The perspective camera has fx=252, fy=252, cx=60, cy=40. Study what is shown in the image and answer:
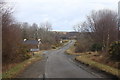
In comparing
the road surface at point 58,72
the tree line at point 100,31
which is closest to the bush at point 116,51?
the road surface at point 58,72

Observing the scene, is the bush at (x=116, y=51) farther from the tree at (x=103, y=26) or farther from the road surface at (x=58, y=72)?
the tree at (x=103, y=26)

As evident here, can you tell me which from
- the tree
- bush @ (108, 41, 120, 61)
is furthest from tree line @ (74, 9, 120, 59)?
bush @ (108, 41, 120, 61)

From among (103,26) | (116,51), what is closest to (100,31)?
(103,26)

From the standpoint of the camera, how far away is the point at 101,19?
7056 centimetres

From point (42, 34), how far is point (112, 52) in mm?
108467

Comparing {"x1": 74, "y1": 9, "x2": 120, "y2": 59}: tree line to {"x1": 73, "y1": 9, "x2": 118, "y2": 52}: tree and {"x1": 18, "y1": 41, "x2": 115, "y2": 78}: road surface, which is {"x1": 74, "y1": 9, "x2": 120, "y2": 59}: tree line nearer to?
{"x1": 73, "y1": 9, "x2": 118, "y2": 52}: tree

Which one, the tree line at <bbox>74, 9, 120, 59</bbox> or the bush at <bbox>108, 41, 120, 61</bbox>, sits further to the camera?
the tree line at <bbox>74, 9, 120, 59</bbox>

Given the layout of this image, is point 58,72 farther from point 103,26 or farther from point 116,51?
point 103,26

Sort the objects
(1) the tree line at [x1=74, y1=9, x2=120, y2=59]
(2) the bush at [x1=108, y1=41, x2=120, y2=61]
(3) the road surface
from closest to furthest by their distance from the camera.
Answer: (3) the road surface, (2) the bush at [x1=108, y1=41, x2=120, y2=61], (1) the tree line at [x1=74, y1=9, x2=120, y2=59]

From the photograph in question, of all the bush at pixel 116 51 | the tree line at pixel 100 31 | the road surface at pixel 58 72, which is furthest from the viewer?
the tree line at pixel 100 31

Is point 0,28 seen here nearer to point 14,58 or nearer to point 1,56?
point 1,56

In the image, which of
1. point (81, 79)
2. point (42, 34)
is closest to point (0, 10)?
point (81, 79)

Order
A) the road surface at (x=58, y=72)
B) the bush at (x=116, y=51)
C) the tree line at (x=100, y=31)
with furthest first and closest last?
the tree line at (x=100, y=31)
the bush at (x=116, y=51)
the road surface at (x=58, y=72)

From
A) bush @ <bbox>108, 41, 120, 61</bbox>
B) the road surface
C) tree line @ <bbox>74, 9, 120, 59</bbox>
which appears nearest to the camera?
the road surface
